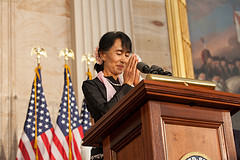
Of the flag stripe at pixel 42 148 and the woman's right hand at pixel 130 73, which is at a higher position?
the flag stripe at pixel 42 148

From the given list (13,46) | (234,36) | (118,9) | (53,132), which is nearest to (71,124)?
(53,132)

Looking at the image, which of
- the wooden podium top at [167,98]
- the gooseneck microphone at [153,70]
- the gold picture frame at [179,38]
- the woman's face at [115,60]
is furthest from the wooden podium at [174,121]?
the gold picture frame at [179,38]

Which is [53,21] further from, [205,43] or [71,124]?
[205,43]

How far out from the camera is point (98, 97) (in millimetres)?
3254

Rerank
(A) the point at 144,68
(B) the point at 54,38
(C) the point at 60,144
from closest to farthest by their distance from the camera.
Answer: (A) the point at 144,68 < (C) the point at 60,144 < (B) the point at 54,38

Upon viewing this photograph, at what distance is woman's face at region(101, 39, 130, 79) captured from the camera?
3.61m

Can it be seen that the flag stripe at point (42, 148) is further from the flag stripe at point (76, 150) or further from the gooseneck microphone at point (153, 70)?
the gooseneck microphone at point (153, 70)

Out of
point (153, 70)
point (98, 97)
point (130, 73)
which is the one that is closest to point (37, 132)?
point (98, 97)

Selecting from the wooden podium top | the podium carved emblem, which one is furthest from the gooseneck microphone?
the podium carved emblem

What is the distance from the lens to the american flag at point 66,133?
237 inches

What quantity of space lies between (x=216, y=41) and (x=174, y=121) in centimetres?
647

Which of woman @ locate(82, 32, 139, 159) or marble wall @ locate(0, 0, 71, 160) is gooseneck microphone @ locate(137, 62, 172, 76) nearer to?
woman @ locate(82, 32, 139, 159)

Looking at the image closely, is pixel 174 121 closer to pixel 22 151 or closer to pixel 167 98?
pixel 167 98

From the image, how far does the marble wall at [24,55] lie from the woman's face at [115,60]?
3.34 meters
